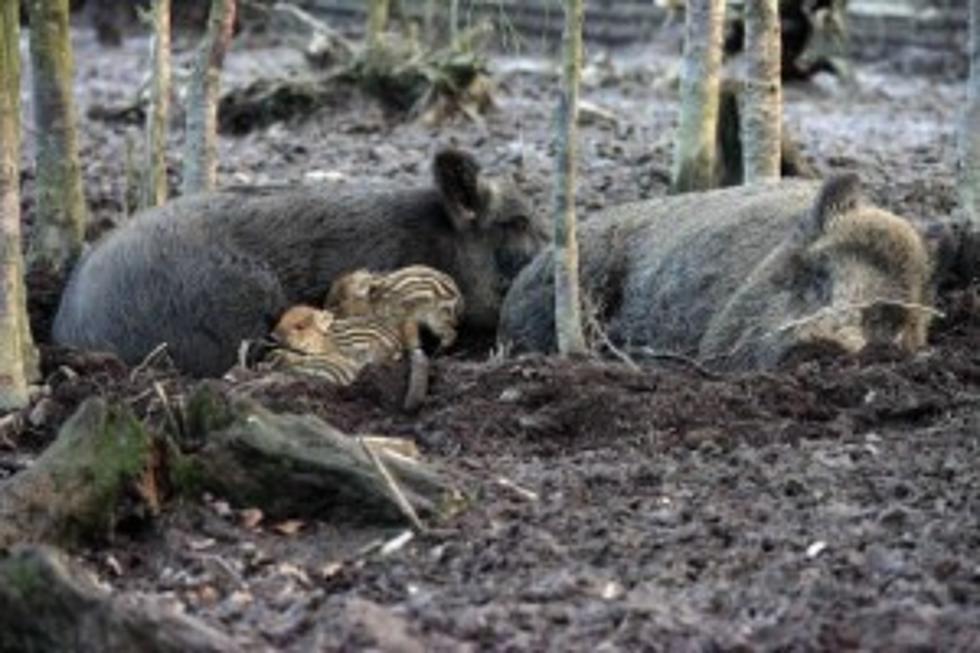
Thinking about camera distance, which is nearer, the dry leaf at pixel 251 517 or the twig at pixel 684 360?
the dry leaf at pixel 251 517

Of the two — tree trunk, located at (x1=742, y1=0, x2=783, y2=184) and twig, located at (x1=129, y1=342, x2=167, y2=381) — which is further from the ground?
tree trunk, located at (x1=742, y1=0, x2=783, y2=184)

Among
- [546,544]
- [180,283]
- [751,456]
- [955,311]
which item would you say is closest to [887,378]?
[751,456]

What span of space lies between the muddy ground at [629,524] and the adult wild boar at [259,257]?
0.98 meters

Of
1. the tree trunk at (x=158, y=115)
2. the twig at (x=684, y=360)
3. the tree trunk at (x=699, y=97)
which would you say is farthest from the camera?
the tree trunk at (x=699, y=97)

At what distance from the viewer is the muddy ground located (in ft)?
15.2

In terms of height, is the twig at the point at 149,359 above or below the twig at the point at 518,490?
below

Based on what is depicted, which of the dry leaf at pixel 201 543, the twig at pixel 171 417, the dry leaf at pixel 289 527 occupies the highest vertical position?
the twig at pixel 171 417

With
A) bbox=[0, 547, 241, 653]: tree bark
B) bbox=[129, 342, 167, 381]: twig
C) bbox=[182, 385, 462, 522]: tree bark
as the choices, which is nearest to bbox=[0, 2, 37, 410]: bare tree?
bbox=[129, 342, 167, 381]: twig

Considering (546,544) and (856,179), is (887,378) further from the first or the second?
(546,544)

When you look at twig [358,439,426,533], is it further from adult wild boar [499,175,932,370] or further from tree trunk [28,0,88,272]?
tree trunk [28,0,88,272]

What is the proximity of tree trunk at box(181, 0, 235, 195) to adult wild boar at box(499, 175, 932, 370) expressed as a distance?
1.55m

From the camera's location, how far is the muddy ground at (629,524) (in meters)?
4.62

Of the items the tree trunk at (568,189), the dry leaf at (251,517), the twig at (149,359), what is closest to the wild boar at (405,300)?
the twig at (149,359)

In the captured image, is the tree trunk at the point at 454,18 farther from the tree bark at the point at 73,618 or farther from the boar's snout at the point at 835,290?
the tree bark at the point at 73,618
